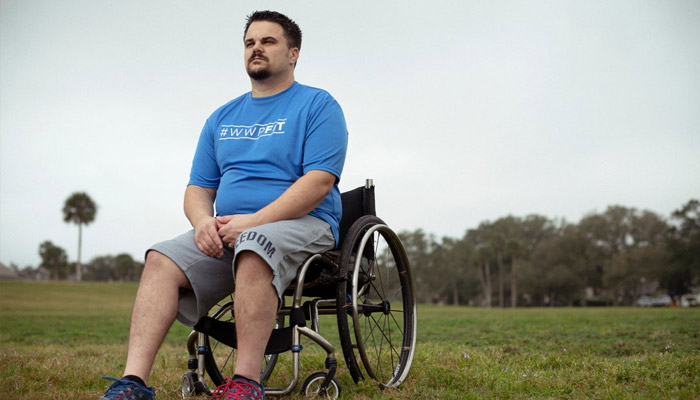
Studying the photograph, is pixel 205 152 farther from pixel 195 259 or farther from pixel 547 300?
pixel 547 300

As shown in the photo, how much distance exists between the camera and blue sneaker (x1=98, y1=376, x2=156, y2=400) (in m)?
2.31

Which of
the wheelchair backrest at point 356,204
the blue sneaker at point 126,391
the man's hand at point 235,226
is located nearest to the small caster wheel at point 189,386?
the blue sneaker at point 126,391

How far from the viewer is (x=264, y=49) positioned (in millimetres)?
3111

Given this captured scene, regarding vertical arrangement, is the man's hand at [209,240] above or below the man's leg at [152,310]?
above

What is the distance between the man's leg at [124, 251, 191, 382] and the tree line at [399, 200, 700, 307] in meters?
45.2

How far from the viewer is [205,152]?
11.0 feet

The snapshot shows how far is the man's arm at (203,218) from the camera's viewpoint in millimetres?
2791

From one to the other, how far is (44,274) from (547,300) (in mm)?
77143

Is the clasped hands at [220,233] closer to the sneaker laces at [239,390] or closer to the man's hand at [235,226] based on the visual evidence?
the man's hand at [235,226]

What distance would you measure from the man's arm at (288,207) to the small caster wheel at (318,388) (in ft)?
2.54

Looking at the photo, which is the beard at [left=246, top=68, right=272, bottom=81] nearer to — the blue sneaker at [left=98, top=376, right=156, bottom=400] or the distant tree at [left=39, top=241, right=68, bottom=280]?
the blue sneaker at [left=98, top=376, right=156, bottom=400]

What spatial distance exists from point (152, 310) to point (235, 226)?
518 mm

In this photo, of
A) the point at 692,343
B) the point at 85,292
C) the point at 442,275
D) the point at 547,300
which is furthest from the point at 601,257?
the point at 692,343

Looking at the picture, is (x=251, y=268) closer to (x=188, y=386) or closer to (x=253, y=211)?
(x=253, y=211)
